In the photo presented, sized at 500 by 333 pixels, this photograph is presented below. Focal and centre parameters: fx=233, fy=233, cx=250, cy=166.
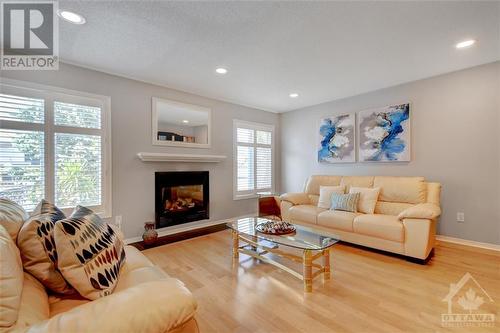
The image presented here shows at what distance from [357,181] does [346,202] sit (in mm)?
557

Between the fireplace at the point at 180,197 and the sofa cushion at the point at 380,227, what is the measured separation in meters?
2.61

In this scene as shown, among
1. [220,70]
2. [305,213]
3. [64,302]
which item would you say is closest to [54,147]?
[220,70]

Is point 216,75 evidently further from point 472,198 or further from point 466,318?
point 472,198

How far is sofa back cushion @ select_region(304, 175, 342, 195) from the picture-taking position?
13.8ft

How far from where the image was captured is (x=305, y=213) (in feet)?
12.4

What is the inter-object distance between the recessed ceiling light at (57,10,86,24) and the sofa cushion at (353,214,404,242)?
3.82 metres

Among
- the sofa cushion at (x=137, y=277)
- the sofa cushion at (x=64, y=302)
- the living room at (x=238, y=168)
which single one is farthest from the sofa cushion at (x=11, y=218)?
the sofa cushion at (x=137, y=277)

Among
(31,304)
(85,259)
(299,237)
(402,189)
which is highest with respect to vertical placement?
(402,189)

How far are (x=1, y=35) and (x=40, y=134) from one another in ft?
3.50

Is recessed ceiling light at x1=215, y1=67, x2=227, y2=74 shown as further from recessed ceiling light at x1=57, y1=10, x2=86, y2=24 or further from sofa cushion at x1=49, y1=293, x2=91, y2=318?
sofa cushion at x1=49, y1=293, x2=91, y2=318

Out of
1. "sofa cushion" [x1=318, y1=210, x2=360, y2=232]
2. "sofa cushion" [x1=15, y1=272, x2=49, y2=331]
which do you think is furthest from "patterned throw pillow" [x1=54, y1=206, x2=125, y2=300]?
"sofa cushion" [x1=318, y1=210, x2=360, y2=232]

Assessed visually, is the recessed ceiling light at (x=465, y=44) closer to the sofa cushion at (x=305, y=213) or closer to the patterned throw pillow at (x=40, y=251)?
the sofa cushion at (x=305, y=213)

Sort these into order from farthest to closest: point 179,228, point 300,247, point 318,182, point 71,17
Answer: point 318,182, point 179,228, point 300,247, point 71,17

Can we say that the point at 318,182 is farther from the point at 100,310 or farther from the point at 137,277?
the point at 100,310
